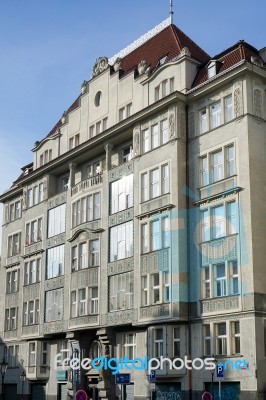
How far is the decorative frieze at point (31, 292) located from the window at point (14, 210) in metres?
8.00

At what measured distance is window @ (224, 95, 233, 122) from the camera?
129 ft

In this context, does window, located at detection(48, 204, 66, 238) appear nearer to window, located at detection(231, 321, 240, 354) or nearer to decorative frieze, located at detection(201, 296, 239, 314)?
decorative frieze, located at detection(201, 296, 239, 314)

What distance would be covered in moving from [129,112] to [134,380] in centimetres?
1823

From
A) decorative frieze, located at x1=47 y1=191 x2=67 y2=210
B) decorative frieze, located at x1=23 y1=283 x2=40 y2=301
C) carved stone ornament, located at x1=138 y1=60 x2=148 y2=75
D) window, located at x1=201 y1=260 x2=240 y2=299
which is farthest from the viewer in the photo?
decorative frieze, located at x1=23 y1=283 x2=40 y2=301

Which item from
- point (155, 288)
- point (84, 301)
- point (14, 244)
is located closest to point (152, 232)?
point (155, 288)

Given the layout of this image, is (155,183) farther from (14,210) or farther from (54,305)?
(14,210)

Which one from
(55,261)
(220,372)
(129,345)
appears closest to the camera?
(220,372)

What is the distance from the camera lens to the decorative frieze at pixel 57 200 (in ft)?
169

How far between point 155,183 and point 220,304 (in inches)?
369

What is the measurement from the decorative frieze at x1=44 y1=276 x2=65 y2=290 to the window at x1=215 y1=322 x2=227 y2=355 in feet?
51.5

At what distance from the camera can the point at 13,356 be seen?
2178 inches

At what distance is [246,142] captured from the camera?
37531 millimetres

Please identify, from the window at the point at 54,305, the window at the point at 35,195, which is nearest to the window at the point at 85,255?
the window at the point at 54,305

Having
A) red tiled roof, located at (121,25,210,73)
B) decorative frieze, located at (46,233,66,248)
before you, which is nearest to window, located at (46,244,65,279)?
decorative frieze, located at (46,233,66,248)
